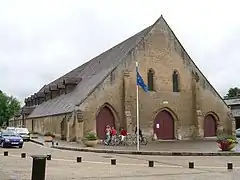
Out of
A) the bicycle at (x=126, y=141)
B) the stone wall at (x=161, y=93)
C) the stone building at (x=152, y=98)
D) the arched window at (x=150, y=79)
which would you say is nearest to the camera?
the bicycle at (x=126, y=141)

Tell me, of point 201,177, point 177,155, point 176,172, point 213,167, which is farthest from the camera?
point 177,155

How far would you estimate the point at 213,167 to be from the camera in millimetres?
18047

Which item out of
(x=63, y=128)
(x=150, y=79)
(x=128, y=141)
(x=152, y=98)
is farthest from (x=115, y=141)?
(x=150, y=79)

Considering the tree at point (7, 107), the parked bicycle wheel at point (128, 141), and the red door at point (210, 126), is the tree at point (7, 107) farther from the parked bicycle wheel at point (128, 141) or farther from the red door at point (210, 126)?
the parked bicycle wheel at point (128, 141)

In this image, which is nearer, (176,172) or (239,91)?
(176,172)

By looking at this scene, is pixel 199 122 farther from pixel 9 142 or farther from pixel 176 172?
pixel 176 172

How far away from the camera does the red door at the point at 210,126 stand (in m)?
45.6

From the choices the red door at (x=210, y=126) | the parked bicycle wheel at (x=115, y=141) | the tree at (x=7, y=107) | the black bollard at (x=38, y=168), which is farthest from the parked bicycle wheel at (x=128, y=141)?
the tree at (x=7, y=107)

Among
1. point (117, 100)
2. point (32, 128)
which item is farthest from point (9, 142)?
point (32, 128)

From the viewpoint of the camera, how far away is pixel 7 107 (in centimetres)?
10819

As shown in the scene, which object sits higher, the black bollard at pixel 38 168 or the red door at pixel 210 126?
the red door at pixel 210 126

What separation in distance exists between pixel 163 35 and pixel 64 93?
16376mm

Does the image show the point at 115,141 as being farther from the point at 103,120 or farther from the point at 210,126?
the point at 210,126

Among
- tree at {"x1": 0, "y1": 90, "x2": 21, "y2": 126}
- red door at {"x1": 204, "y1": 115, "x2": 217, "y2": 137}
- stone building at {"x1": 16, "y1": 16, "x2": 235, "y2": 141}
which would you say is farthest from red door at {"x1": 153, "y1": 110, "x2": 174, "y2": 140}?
tree at {"x1": 0, "y1": 90, "x2": 21, "y2": 126}
